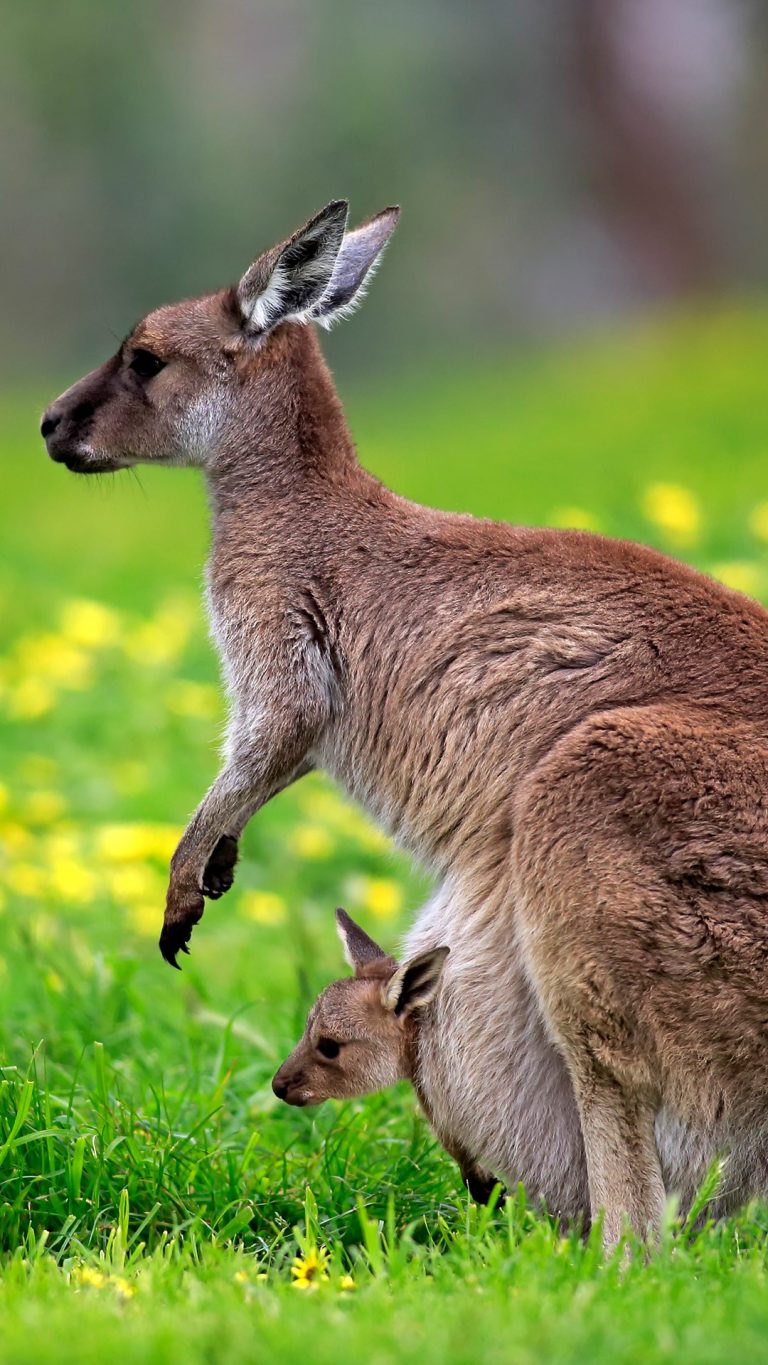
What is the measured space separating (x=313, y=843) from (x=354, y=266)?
3409 mm

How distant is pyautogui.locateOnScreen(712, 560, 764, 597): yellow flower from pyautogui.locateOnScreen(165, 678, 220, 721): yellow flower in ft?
9.46

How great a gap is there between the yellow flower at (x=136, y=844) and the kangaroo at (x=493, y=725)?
2473mm

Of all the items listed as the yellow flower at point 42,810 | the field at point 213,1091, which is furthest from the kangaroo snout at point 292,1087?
the yellow flower at point 42,810

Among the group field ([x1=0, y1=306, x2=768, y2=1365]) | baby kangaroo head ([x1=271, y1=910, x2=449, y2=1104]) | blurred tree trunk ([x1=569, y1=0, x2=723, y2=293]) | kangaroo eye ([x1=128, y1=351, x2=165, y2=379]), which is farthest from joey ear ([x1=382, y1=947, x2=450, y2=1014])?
blurred tree trunk ([x1=569, y1=0, x2=723, y2=293])

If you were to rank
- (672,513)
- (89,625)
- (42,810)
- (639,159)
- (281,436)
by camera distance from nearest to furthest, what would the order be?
(281,436) → (42,810) → (672,513) → (89,625) → (639,159)

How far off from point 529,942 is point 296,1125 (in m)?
1.36

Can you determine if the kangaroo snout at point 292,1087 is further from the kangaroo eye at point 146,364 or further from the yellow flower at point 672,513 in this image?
the yellow flower at point 672,513

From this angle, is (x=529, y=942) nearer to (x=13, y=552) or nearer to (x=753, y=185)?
(x=13, y=552)

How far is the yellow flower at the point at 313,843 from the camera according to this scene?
26.8ft

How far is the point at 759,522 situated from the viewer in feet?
33.2

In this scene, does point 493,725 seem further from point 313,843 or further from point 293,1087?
point 313,843

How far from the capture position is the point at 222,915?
7723mm

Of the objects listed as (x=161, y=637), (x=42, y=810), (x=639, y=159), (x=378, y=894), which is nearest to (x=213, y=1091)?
(x=378, y=894)

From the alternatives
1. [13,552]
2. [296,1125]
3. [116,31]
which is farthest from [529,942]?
[116,31]
